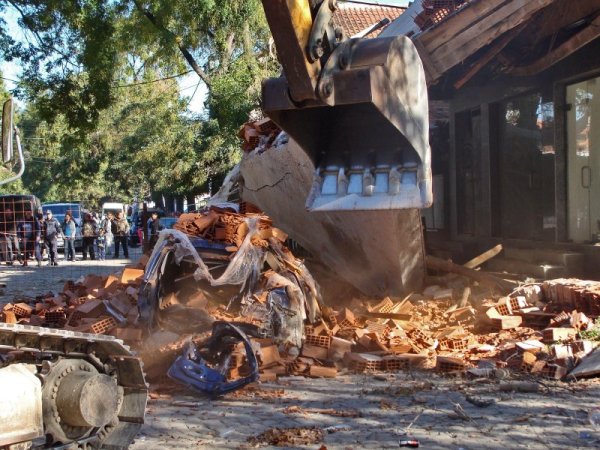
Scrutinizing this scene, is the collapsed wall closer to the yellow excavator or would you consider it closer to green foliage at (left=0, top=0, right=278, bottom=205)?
the yellow excavator

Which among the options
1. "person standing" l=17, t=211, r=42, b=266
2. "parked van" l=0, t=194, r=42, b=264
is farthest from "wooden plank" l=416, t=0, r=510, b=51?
"person standing" l=17, t=211, r=42, b=266

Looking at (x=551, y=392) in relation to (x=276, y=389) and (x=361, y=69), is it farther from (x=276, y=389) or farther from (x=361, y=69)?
(x=361, y=69)

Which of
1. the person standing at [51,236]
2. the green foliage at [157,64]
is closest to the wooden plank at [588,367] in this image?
the green foliage at [157,64]

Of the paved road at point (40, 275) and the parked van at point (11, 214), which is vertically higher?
the parked van at point (11, 214)

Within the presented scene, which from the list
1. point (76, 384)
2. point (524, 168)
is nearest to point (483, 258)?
point (524, 168)

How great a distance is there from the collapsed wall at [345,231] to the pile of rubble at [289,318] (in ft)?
1.27

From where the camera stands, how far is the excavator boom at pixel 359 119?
213 inches

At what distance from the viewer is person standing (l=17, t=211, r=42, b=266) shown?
19969mm

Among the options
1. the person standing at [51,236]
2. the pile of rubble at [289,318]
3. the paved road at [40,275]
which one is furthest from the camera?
the person standing at [51,236]

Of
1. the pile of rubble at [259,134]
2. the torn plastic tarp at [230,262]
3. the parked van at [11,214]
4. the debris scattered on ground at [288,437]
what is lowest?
the debris scattered on ground at [288,437]

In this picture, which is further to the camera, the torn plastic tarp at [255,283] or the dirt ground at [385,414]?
the torn plastic tarp at [255,283]

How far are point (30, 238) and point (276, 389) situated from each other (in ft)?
59.4

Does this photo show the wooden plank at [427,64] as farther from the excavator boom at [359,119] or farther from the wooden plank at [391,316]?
the wooden plank at [391,316]

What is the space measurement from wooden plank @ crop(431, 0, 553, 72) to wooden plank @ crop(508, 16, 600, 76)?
0.80 meters
